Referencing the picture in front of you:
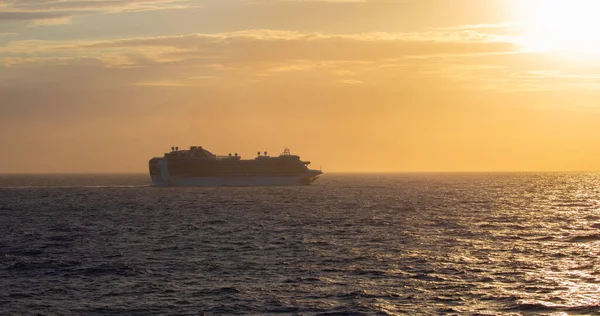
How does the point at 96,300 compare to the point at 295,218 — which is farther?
the point at 295,218

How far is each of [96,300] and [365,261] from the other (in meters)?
20.4

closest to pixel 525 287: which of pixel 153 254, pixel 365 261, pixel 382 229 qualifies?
pixel 365 261

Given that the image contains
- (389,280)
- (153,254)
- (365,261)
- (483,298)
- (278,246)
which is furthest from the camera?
(278,246)

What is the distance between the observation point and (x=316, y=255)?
185 feet

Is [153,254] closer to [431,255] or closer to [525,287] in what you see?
[431,255]

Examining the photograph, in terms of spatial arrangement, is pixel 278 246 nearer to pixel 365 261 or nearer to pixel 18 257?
pixel 365 261

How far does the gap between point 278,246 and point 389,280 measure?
18.5 m

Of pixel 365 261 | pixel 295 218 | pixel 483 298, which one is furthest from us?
pixel 295 218

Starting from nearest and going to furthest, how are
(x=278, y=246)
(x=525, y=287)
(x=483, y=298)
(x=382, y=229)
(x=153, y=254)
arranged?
(x=483, y=298)
(x=525, y=287)
(x=153, y=254)
(x=278, y=246)
(x=382, y=229)

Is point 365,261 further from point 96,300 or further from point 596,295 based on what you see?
point 96,300

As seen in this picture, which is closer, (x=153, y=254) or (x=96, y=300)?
(x=96, y=300)

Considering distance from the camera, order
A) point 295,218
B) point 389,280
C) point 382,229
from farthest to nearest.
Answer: point 295,218
point 382,229
point 389,280

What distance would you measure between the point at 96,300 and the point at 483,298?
67.7 ft

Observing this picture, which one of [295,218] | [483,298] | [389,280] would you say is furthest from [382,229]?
[483,298]
